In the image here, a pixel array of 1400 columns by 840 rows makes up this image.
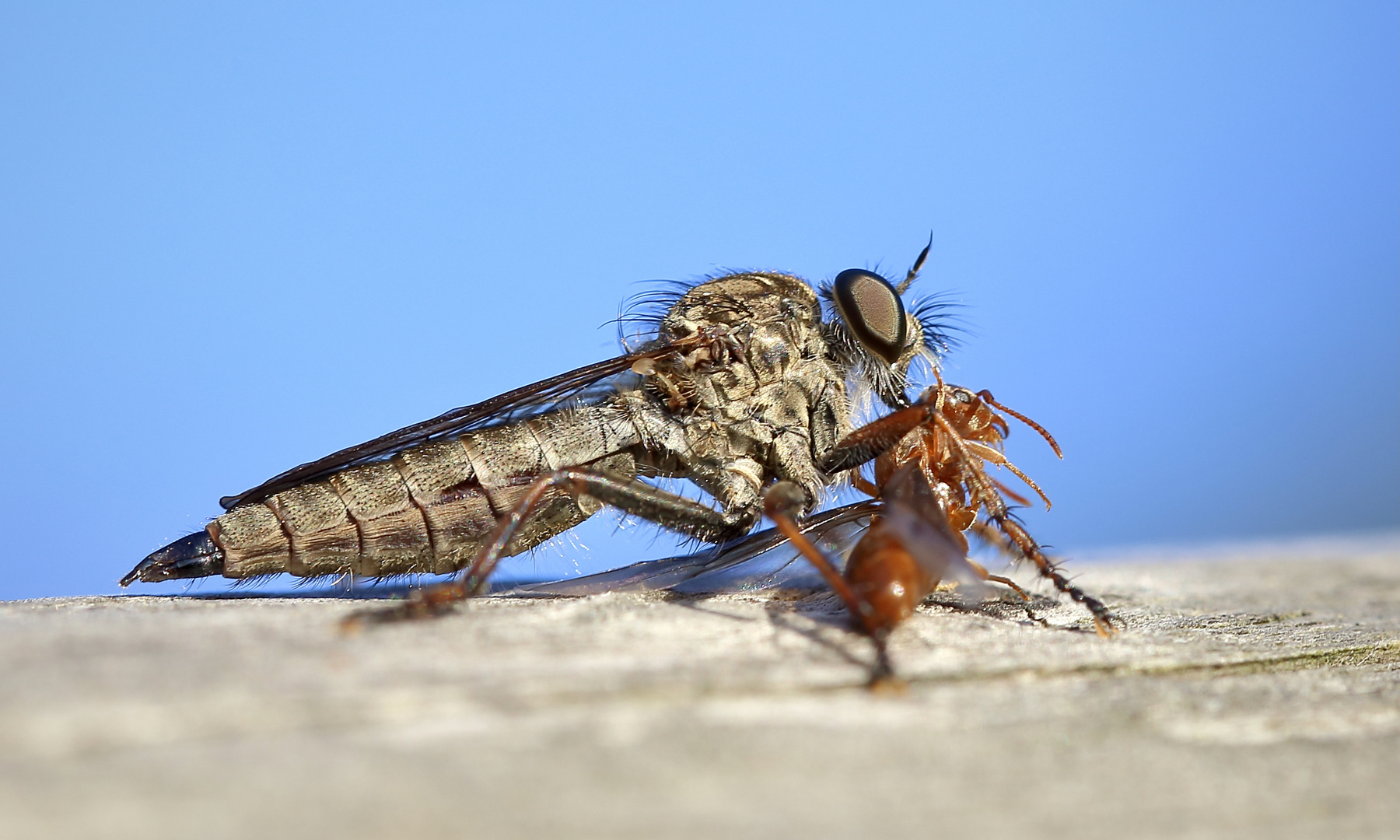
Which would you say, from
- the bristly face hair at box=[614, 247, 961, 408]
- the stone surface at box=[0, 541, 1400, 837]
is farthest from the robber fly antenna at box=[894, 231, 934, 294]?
the stone surface at box=[0, 541, 1400, 837]

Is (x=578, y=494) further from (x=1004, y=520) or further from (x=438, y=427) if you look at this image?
(x=1004, y=520)

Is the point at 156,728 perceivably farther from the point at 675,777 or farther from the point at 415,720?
the point at 675,777

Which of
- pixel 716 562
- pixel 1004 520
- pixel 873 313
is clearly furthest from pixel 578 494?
pixel 873 313

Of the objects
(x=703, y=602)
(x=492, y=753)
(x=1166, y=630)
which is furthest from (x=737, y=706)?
(x=1166, y=630)

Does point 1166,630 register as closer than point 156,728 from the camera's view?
No

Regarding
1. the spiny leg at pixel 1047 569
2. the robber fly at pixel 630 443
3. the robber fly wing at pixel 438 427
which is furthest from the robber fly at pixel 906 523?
the robber fly wing at pixel 438 427

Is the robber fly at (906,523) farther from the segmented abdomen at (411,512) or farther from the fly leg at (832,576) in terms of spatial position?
the segmented abdomen at (411,512)

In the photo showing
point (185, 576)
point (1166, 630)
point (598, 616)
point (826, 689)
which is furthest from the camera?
point (185, 576)
